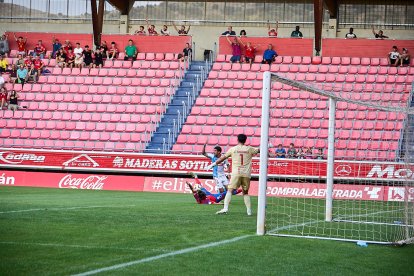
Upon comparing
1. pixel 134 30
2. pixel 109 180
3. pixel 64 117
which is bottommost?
pixel 109 180

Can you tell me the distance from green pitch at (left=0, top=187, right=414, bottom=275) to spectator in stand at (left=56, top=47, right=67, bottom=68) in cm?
2354

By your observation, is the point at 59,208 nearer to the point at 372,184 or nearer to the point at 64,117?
the point at 372,184

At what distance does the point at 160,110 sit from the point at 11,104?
22.8 feet

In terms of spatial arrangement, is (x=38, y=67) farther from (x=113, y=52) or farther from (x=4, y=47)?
Result: (x=113, y=52)

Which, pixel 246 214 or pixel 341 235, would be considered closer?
pixel 341 235

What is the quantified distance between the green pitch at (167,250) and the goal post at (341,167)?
2.00 metres

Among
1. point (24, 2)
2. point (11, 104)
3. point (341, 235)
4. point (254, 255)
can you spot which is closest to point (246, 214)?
point (341, 235)

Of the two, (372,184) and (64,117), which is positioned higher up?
(64,117)

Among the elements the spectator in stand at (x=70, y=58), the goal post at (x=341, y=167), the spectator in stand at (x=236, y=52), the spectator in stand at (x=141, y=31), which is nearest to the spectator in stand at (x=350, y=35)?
the goal post at (x=341, y=167)

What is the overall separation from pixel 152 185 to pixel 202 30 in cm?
1282

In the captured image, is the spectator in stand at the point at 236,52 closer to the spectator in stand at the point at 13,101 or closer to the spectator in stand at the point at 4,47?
the spectator in stand at the point at 13,101

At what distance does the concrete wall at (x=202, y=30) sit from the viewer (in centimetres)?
3947

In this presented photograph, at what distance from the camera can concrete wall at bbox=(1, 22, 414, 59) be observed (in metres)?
39.5

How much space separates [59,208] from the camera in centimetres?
1731
